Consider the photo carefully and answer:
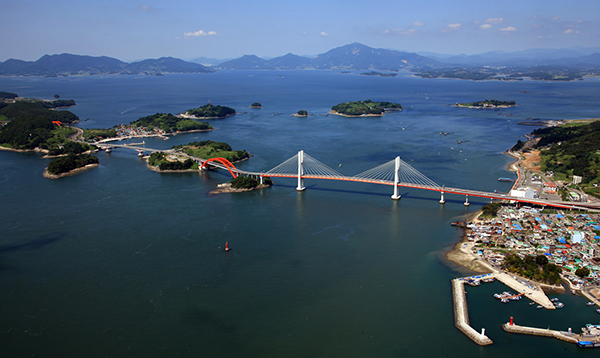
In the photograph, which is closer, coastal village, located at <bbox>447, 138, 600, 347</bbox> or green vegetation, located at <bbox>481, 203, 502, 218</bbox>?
coastal village, located at <bbox>447, 138, 600, 347</bbox>

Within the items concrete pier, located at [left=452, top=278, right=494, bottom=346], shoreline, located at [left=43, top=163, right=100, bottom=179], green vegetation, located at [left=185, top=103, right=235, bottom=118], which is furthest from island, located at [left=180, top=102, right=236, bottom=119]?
concrete pier, located at [left=452, top=278, right=494, bottom=346]

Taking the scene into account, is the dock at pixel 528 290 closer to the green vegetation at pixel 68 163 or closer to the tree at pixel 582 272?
the tree at pixel 582 272

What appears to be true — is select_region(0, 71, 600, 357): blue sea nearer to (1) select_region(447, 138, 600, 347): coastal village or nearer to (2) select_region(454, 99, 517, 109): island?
(1) select_region(447, 138, 600, 347): coastal village

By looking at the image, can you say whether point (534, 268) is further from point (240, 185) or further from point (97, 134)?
point (97, 134)

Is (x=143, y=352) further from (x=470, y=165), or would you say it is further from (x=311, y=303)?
(x=470, y=165)

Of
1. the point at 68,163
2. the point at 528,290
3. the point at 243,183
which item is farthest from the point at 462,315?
the point at 68,163
